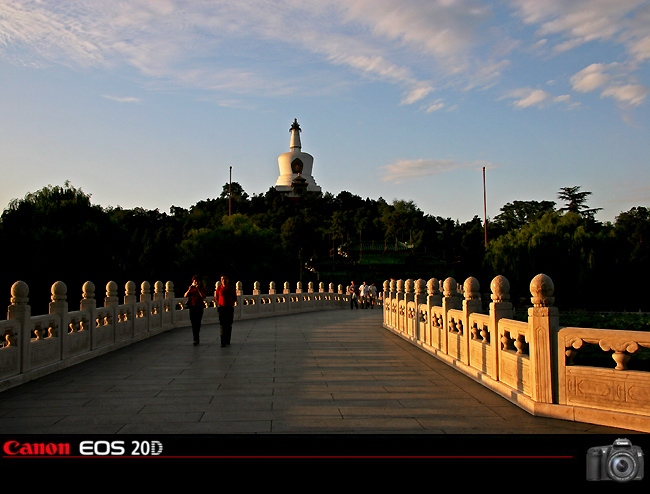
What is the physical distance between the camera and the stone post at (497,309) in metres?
8.05

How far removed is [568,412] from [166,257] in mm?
41923

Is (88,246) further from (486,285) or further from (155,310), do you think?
(486,285)

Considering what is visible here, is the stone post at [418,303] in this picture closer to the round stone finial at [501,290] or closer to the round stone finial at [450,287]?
the round stone finial at [450,287]

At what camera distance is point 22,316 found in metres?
9.10

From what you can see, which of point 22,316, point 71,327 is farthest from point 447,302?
point 22,316

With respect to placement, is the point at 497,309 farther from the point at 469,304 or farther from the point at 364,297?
the point at 364,297
